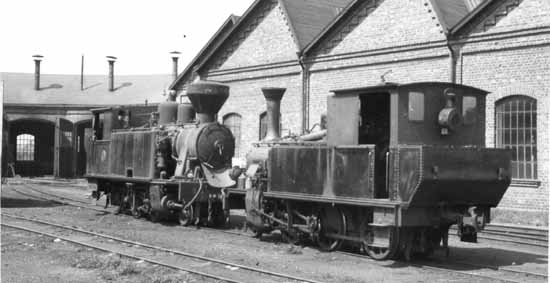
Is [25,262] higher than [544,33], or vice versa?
[544,33]

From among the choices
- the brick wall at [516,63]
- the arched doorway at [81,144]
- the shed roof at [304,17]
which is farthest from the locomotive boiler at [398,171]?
the arched doorway at [81,144]

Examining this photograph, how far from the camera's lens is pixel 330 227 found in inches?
439

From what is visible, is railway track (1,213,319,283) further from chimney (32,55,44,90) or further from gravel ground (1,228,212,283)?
chimney (32,55,44,90)

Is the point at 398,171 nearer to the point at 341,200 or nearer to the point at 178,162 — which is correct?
the point at 341,200

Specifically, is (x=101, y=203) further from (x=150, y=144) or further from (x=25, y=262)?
(x=25, y=262)

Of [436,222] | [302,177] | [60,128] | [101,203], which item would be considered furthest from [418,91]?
[60,128]

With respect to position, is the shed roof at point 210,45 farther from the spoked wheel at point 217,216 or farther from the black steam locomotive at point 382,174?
the black steam locomotive at point 382,174

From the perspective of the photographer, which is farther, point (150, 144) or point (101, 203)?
point (101, 203)

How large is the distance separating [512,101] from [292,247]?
8.08m

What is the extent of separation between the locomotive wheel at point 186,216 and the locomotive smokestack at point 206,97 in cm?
202

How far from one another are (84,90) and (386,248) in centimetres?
3669

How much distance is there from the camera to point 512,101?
54.8 feet

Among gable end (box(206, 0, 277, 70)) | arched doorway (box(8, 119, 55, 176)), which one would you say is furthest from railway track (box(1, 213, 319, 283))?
arched doorway (box(8, 119, 55, 176))

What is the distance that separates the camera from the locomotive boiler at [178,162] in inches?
590
